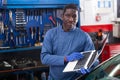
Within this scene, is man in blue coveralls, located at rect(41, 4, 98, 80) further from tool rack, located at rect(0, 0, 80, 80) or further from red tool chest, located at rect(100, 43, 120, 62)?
red tool chest, located at rect(100, 43, 120, 62)

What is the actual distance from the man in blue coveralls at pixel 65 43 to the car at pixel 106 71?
0.11 meters

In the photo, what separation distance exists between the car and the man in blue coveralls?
0.11 meters

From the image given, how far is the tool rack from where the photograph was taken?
12.4 ft

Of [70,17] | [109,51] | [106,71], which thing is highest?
[70,17]

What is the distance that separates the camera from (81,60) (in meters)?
2.05

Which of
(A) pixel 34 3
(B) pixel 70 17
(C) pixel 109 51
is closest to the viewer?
(B) pixel 70 17

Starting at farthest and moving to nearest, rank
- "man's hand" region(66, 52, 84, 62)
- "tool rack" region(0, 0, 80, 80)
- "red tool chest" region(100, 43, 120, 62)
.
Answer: "red tool chest" region(100, 43, 120, 62), "tool rack" region(0, 0, 80, 80), "man's hand" region(66, 52, 84, 62)

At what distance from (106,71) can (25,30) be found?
2.11 m

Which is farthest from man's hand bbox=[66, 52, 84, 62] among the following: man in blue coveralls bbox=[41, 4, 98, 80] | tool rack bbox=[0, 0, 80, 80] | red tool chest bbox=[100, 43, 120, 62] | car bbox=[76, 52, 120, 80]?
red tool chest bbox=[100, 43, 120, 62]

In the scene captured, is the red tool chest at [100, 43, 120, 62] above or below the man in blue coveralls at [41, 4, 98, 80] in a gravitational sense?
below

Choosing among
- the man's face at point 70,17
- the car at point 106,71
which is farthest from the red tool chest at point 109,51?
the man's face at point 70,17

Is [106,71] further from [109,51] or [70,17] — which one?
[109,51]

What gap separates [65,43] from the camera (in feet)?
7.35

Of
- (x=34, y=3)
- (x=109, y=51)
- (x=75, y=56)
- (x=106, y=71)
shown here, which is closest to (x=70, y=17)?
(x=75, y=56)
